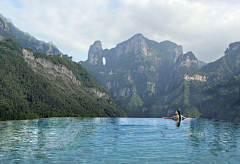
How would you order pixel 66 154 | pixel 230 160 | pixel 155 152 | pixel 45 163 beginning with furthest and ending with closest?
pixel 155 152
pixel 66 154
pixel 230 160
pixel 45 163

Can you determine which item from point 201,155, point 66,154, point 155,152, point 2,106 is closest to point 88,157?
point 66,154

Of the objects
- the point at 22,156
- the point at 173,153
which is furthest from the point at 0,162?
the point at 173,153

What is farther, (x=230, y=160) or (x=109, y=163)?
(x=230, y=160)

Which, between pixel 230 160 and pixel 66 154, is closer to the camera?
pixel 230 160

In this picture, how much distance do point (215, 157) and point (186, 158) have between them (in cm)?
508

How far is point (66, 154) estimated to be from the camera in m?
33.7

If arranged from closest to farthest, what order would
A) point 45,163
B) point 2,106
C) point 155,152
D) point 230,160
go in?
point 45,163 → point 230,160 → point 155,152 → point 2,106

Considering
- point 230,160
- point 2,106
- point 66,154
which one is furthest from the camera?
point 2,106

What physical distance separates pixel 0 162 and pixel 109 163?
14.7 metres

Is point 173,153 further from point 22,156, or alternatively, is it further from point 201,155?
point 22,156

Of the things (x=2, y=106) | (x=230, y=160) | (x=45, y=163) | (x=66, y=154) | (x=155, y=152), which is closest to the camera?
(x=45, y=163)

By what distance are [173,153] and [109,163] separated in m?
12.7

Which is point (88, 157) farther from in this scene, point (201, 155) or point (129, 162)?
point (201, 155)

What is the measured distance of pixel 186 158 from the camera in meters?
31.9
